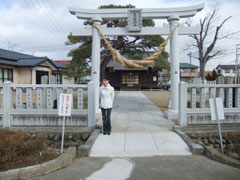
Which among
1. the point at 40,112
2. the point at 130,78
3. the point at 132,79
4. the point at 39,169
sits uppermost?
the point at 130,78

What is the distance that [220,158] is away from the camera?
4.26 metres

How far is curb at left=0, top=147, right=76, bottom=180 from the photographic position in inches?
137

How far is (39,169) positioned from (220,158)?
151 inches

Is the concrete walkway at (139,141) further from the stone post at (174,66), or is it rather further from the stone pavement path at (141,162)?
the stone post at (174,66)

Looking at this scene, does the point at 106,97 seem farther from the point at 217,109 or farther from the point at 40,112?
the point at 217,109

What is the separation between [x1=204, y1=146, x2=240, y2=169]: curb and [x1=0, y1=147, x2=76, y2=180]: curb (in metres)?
3.26

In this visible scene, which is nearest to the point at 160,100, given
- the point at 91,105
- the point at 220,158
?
the point at 91,105

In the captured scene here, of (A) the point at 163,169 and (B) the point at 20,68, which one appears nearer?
(A) the point at 163,169

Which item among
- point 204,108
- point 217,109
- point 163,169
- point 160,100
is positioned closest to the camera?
point 163,169

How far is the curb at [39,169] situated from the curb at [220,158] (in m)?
3.26

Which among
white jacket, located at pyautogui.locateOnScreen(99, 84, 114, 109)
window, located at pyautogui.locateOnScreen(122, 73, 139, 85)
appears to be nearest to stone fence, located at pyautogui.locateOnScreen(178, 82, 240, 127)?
white jacket, located at pyautogui.locateOnScreen(99, 84, 114, 109)

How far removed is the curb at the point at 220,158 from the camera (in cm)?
400

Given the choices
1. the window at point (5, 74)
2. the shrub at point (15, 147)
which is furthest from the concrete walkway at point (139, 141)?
the window at point (5, 74)

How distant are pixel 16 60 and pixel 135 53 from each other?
516 inches
